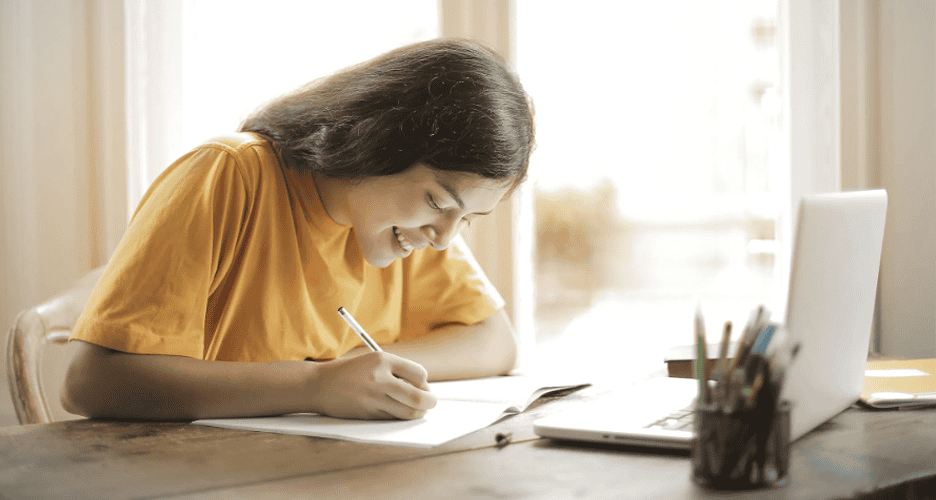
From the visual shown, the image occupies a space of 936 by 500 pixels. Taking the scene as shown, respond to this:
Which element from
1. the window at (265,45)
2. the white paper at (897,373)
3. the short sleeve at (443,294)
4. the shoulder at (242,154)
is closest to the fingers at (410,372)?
the shoulder at (242,154)

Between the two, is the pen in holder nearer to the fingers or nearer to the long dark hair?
the fingers

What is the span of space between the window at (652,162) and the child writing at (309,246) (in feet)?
2.79

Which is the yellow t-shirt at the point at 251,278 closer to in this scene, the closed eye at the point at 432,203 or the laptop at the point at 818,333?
the closed eye at the point at 432,203

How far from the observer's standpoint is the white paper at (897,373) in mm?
1219

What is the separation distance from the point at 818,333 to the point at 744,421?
7.6 inches

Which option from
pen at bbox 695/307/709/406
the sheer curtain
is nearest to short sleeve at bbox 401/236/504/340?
pen at bbox 695/307/709/406

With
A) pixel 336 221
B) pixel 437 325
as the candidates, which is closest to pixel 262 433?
pixel 336 221

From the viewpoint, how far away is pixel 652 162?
87.7 inches

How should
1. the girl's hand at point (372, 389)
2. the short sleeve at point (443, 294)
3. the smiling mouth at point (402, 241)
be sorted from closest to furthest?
the girl's hand at point (372, 389) → the smiling mouth at point (402, 241) → the short sleeve at point (443, 294)

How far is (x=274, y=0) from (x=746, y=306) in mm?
1636

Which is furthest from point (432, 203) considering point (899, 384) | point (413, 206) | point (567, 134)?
point (567, 134)

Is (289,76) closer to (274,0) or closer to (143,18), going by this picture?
(274,0)

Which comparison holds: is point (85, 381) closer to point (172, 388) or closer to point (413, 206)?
point (172, 388)

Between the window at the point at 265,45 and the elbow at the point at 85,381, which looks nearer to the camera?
the elbow at the point at 85,381
